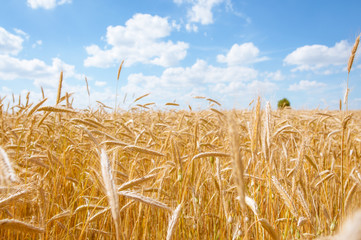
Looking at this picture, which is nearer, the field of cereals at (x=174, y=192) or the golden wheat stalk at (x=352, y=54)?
the field of cereals at (x=174, y=192)

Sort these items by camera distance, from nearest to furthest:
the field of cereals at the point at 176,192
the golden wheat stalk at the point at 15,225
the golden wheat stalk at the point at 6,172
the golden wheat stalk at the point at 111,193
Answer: the golden wheat stalk at the point at 6,172, the golden wheat stalk at the point at 111,193, the golden wheat stalk at the point at 15,225, the field of cereals at the point at 176,192

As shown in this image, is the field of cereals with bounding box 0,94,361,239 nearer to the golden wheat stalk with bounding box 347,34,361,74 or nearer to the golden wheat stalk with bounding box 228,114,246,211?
the golden wheat stalk with bounding box 228,114,246,211

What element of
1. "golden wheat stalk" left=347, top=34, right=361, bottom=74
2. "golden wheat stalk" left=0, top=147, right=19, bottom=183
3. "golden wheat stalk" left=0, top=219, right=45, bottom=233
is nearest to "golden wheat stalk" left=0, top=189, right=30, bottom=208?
"golden wheat stalk" left=0, top=219, right=45, bottom=233

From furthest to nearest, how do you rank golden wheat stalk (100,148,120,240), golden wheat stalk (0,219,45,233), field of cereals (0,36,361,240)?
1. field of cereals (0,36,361,240)
2. golden wheat stalk (0,219,45,233)
3. golden wheat stalk (100,148,120,240)

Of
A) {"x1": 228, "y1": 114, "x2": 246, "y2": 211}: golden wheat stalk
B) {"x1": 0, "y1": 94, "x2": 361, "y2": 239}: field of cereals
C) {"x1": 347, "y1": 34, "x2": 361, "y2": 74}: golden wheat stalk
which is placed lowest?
{"x1": 0, "y1": 94, "x2": 361, "y2": 239}: field of cereals

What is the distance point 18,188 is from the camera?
0.99 m

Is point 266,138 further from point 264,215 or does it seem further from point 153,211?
point 153,211

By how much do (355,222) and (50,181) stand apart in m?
2.12

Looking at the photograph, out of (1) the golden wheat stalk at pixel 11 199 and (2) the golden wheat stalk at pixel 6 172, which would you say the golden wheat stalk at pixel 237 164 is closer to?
(2) the golden wheat stalk at pixel 6 172

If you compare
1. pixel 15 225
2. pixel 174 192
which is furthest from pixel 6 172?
pixel 174 192

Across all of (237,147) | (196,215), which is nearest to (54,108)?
(196,215)

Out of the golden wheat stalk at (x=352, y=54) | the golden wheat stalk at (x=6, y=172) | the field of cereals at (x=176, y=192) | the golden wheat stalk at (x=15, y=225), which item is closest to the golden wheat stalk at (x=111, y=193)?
the field of cereals at (x=176, y=192)

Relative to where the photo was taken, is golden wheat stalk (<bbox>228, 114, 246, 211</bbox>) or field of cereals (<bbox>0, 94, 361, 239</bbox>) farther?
field of cereals (<bbox>0, 94, 361, 239</bbox>)

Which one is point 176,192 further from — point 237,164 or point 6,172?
point 6,172
